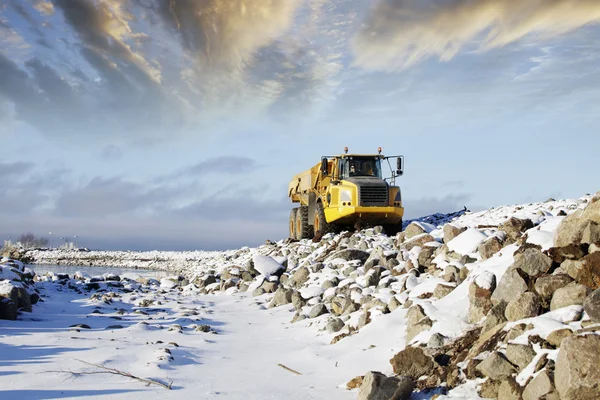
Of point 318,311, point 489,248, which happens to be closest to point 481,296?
point 489,248

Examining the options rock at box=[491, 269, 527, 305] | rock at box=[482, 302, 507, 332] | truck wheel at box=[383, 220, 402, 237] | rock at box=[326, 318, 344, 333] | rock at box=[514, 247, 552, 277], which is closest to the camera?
rock at box=[482, 302, 507, 332]

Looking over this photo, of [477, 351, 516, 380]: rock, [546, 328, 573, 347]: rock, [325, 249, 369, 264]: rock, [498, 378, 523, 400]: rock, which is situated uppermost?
[325, 249, 369, 264]: rock

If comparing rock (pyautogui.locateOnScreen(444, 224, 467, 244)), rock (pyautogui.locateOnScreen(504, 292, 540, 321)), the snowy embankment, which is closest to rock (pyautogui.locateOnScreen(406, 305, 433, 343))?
the snowy embankment

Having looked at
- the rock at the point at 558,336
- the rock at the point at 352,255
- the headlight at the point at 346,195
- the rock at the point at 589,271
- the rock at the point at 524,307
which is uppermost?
the headlight at the point at 346,195

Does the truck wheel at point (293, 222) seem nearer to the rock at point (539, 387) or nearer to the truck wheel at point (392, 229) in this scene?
the truck wheel at point (392, 229)

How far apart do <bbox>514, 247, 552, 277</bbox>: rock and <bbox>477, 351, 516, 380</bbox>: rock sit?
5.14 ft

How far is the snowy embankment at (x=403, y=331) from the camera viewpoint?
197 inches

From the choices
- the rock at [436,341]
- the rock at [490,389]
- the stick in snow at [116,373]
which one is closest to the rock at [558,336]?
the rock at [490,389]

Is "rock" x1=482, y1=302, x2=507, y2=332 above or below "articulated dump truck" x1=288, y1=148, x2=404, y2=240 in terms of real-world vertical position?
below

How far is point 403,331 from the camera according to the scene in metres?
7.22

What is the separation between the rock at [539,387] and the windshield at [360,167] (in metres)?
13.5

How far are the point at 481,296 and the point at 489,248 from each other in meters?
1.86

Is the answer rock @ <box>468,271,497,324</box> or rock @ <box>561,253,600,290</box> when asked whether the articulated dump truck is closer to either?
rock @ <box>468,271,497,324</box>

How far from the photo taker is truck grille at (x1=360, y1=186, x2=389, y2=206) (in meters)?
16.6
